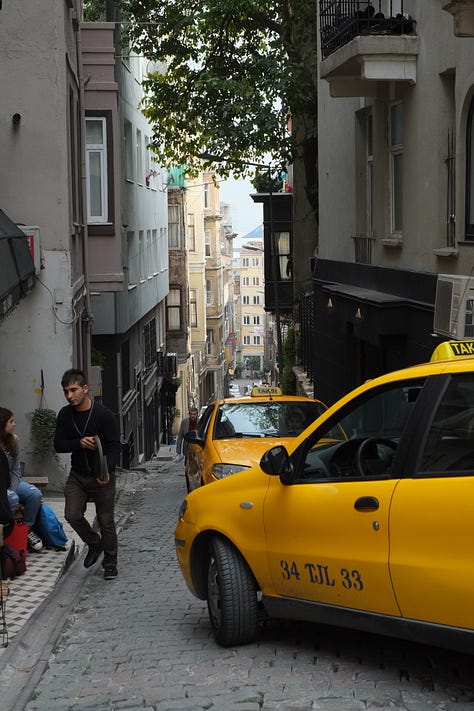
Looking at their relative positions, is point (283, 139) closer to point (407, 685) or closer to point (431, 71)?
point (431, 71)

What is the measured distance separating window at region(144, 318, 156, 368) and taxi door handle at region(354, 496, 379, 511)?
3056cm

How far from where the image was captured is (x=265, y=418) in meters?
13.6

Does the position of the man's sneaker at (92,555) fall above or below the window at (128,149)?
below

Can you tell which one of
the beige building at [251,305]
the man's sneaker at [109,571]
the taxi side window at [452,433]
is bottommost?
the beige building at [251,305]

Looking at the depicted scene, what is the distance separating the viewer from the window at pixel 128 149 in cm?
2969

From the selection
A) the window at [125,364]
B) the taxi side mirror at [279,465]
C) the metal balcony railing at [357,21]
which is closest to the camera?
the taxi side mirror at [279,465]

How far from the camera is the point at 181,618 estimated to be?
802 centimetres

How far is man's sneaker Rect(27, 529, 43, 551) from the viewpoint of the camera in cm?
1048

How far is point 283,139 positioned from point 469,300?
15.2 meters

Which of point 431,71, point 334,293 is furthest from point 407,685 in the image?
point 334,293

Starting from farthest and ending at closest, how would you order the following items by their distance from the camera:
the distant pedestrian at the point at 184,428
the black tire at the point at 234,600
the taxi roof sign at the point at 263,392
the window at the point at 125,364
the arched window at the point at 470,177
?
the window at the point at 125,364, the distant pedestrian at the point at 184,428, the taxi roof sign at the point at 263,392, the arched window at the point at 470,177, the black tire at the point at 234,600

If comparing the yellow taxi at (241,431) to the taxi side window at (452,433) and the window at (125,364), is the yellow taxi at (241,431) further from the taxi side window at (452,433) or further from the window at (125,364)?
the window at (125,364)

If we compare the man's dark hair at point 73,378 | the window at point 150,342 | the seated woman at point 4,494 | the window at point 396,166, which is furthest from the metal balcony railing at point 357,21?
the window at point 150,342

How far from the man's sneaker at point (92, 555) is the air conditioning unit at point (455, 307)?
4.25 metres
